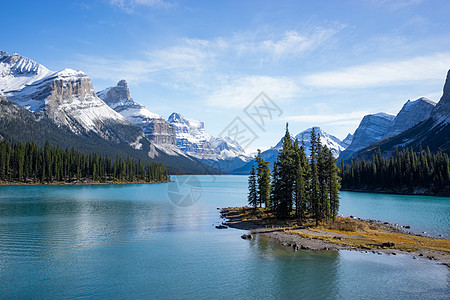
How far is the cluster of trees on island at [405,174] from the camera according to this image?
427ft

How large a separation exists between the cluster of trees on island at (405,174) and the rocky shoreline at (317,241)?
9642cm

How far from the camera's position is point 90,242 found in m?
41.2

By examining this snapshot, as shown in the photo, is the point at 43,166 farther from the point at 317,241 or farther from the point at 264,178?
the point at 317,241

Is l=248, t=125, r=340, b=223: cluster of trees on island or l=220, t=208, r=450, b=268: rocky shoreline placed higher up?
l=248, t=125, r=340, b=223: cluster of trees on island

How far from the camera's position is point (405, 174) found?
144250 millimetres

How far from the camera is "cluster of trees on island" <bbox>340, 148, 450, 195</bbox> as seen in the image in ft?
427

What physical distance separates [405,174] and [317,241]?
127 metres

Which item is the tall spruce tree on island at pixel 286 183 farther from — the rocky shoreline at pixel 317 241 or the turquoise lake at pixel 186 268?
the turquoise lake at pixel 186 268

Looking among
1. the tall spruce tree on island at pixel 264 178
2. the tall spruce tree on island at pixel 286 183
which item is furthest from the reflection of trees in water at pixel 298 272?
the tall spruce tree on island at pixel 264 178

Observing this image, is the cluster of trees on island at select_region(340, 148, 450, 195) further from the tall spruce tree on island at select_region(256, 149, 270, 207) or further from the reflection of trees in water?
the reflection of trees in water

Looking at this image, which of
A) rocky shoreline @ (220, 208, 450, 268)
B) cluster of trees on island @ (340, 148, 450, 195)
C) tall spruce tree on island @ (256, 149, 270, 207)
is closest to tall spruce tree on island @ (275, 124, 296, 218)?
rocky shoreline @ (220, 208, 450, 268)

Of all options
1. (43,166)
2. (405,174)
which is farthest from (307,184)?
(43,166)

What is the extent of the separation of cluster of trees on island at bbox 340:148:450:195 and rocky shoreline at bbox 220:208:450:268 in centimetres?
9642

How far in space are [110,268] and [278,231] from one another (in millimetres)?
30272
